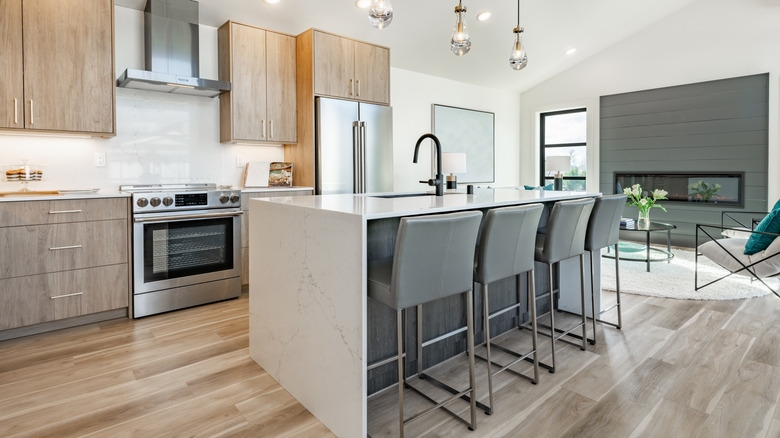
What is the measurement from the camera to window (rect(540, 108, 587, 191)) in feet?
23.4

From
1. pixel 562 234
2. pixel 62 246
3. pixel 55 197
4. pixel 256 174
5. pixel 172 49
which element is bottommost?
pixel 62 246

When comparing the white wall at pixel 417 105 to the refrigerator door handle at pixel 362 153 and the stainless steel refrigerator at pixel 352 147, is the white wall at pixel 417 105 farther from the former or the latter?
the refrigerator door handle at pixel 362 153

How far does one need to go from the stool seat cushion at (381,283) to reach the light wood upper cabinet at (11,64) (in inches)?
109

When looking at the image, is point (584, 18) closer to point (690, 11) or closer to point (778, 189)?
point (690, 11)

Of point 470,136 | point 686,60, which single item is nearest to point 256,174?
point 470,136

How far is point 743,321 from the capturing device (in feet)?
10.2

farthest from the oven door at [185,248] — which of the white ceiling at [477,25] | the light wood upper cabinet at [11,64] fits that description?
the white ceiling at [477,25]

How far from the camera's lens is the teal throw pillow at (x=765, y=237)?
10.8 ft

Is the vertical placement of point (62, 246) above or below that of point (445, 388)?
above

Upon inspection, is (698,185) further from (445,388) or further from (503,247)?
(445,388)

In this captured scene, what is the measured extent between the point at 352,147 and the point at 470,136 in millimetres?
2952

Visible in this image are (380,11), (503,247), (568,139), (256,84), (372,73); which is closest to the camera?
(503,247)

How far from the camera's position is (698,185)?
19.2 feet

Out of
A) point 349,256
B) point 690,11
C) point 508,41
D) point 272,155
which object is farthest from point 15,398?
point 690,11
